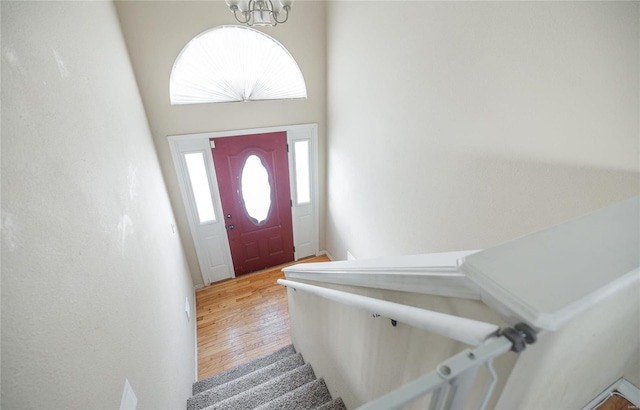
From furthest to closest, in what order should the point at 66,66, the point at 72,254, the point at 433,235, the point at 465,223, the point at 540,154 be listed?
the point at 433,235
the point at 465,223
the point at 540,154
the point at 66,66
the point at 72,254

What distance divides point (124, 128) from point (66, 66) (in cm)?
71

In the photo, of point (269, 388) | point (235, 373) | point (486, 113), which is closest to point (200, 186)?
point (235, 373)

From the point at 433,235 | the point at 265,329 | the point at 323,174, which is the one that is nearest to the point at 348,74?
the point at 323,174

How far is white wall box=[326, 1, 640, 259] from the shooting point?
3.45 feet

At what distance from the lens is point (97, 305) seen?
989 millimetres

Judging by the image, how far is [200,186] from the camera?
323cm

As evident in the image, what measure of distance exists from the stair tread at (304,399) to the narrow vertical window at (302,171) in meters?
2.42

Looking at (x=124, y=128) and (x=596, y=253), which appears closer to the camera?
(x=596, y=253)

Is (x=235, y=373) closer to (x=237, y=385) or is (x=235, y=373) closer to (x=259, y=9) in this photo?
(x=237, y=385)

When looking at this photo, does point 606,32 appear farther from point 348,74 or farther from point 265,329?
point 265,329

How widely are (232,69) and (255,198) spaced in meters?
1.55

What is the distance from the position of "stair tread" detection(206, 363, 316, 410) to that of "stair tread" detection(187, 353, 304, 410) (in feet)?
0.81

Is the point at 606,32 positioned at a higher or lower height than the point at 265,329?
higher

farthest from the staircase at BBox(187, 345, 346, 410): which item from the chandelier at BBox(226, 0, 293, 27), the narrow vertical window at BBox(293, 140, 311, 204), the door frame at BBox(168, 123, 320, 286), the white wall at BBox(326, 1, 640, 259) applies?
the chandelier at BBox(226, 0, 293, 27)
